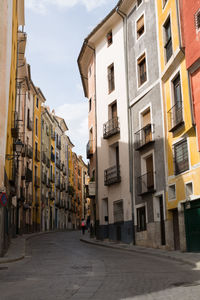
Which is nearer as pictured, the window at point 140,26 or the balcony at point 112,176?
the window at point 140,26

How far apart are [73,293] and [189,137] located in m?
10.7

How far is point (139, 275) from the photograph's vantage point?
962 centimetres

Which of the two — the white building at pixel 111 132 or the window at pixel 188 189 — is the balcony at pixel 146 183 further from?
the window at pixel 188 189

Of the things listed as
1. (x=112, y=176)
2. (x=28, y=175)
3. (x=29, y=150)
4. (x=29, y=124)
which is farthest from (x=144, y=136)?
(x=29, y=124)

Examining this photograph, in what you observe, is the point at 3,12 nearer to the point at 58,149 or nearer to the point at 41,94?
the point at 41,94

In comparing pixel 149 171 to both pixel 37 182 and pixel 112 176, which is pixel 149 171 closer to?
pixel 112 176

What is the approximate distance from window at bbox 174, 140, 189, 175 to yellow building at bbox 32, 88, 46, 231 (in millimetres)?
26612

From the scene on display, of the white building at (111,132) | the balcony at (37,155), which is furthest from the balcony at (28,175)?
the white building at (111,132)

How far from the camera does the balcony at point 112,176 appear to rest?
2425 cm

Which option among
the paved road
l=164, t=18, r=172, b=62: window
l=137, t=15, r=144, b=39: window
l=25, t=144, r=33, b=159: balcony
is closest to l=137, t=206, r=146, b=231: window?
l=164, t=18, r=172, b=62: window

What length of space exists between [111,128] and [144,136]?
4.75 m

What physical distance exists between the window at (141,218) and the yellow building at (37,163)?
72.2ft

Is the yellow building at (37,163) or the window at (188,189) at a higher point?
the yellow building at (37,163)

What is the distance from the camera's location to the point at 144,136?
21344 millimetres
